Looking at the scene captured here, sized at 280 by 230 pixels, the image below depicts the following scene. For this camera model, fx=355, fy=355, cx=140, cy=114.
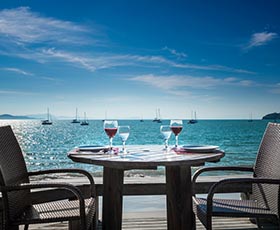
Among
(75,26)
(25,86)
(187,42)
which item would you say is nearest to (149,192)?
(75,26)

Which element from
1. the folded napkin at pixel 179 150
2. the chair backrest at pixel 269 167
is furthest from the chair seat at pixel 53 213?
the chair backrest at pixel 269 167

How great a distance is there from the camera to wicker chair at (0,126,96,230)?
187 centimetres

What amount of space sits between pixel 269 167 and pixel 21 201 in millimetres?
1543

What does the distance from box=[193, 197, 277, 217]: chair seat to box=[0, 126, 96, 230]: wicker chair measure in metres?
0.66

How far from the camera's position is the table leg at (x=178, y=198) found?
2348 mm

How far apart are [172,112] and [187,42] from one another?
1106 centimetres

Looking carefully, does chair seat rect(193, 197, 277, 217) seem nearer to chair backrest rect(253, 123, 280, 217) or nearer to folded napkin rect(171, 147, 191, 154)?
chair backrest rect(253, 123, 280, 217)

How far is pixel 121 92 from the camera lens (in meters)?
34.0

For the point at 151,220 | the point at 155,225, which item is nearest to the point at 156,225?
the point at 155,225

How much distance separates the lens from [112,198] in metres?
2.40

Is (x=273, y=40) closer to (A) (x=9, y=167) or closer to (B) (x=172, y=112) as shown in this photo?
(B) (x=172, y=112)

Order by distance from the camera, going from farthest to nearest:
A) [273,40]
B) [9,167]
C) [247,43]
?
1. [247,43]
2. [273,40]
3. [9,167]

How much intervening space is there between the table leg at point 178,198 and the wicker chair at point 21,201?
20.7 inches

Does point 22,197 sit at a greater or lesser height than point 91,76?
lesser
